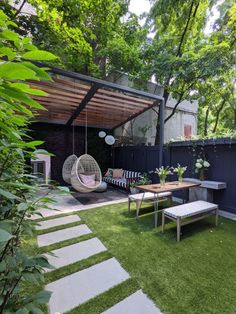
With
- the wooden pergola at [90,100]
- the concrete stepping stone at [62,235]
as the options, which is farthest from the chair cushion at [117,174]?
the concrete stepping stone at [62,235]

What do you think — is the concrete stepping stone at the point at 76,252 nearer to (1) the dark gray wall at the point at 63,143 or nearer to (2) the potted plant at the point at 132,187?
(2) the potted plant at the point at 132,187

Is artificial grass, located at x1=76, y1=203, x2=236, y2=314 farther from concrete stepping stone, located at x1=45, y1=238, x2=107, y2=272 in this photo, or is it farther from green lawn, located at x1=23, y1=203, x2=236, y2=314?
Result: concrete stepping stone, located at x1=45, y1=238, x2=107, y2=272

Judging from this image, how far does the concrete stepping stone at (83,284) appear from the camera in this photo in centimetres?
193

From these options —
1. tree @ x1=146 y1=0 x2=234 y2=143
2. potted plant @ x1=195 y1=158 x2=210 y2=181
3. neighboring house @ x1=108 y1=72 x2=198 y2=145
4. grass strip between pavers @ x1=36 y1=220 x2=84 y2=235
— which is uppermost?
tree @ x1=146 y1=0 x2=234 y2=143

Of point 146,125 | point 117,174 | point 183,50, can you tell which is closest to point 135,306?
point 117,174

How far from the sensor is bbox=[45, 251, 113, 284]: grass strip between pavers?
229 cm

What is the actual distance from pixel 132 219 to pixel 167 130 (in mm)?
6292

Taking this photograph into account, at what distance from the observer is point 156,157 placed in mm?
6754

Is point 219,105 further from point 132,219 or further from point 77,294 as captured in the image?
point 77,294

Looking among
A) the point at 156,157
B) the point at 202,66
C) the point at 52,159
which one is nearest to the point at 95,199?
the point at 156,157

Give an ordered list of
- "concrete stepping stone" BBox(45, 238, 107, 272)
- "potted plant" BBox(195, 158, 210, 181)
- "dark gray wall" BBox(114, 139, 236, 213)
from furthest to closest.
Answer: "potted plant" BBox(195, 158, 210, 181), "dark gray wall" BBox(114, 139, 236, 213), "concrete stepping stone" BBox(45, 238, 107, 272)

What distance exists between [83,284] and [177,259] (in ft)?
4.27

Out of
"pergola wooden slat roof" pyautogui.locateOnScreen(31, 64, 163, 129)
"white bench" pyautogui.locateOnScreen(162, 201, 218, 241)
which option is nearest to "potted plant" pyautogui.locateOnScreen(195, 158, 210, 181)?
"white bench" pyautogui.locateOnScreen(162, 201, 218, 241)

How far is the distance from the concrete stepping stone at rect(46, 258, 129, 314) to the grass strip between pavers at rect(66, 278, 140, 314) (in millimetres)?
52
